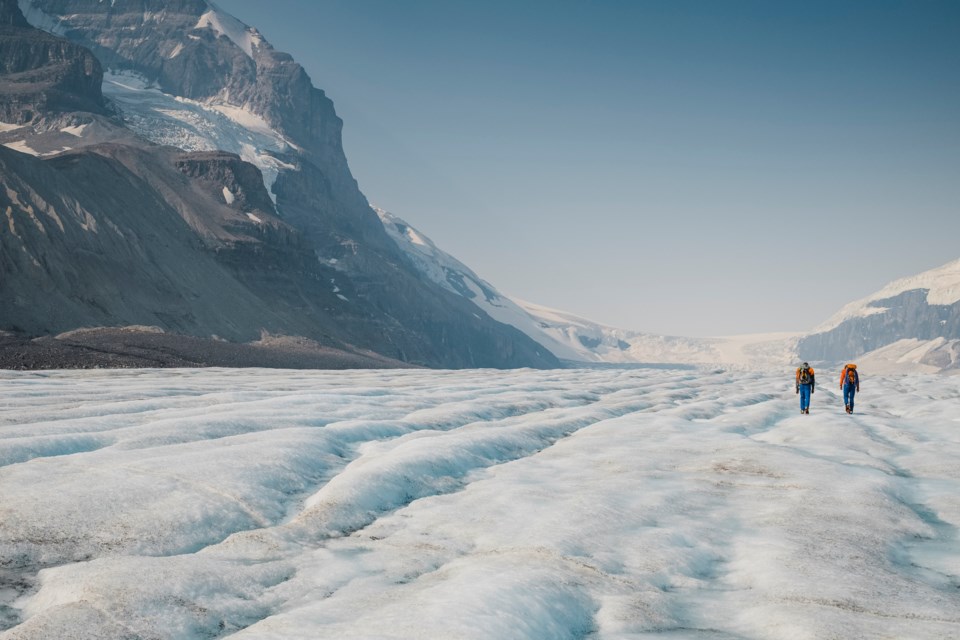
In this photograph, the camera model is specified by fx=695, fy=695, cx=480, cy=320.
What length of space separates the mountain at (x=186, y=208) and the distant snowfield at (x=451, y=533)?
180ft

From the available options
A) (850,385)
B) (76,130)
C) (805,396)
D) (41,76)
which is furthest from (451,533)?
(41,76)

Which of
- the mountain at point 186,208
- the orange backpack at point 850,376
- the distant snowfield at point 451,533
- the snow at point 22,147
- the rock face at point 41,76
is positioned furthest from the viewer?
the rock face at point 41,76

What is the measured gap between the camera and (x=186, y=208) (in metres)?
100

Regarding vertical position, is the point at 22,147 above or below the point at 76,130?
below

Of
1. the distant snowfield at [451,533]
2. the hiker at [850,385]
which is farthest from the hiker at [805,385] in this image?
the distant snowfield at [451,533]

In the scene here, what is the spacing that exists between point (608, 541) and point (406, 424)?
9865mm

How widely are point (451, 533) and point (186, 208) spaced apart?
102205mm

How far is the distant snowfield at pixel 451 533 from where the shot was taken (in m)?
5.91

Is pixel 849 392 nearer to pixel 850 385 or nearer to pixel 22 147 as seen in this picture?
pixel 850 385

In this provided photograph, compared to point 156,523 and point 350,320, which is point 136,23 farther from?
point 156,523

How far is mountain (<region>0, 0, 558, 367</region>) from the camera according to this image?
223 feet

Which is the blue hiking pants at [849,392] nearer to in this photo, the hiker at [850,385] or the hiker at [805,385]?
the hiker at [850,385]

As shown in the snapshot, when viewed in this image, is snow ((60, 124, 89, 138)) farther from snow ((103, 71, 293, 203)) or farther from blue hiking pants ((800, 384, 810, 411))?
blue hiking pants ((800, 384, 810, 411))

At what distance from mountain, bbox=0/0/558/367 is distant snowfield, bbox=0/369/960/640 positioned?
180 feet
